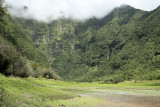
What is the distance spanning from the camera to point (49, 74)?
134500 millimetres

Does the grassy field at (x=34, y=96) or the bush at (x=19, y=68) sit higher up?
the bush at (x=19, y=68)

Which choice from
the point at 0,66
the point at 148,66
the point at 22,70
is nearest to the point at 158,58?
the point at 148,66

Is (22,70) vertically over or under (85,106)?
over

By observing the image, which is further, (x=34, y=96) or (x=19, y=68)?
(x=19, y=68)

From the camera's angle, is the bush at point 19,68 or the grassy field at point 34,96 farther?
the bush at point 19,68

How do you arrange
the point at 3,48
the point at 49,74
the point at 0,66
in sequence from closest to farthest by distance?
the point at 3,48 → the point at 0,66 → the point at 49,74

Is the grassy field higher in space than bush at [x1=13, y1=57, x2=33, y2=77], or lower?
lower

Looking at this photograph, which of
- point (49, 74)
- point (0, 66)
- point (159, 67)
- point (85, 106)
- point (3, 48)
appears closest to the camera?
point (85, 106)

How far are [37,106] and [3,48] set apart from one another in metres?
19.6

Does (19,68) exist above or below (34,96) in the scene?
above

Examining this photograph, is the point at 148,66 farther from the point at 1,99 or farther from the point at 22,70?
the point at 1,99

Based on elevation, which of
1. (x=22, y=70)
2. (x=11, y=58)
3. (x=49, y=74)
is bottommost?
(x=49, y=74)

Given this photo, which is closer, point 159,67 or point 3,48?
point 3,48

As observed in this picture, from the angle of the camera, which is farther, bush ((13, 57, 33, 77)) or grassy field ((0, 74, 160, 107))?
bush ((13, 57, 33, 77))
